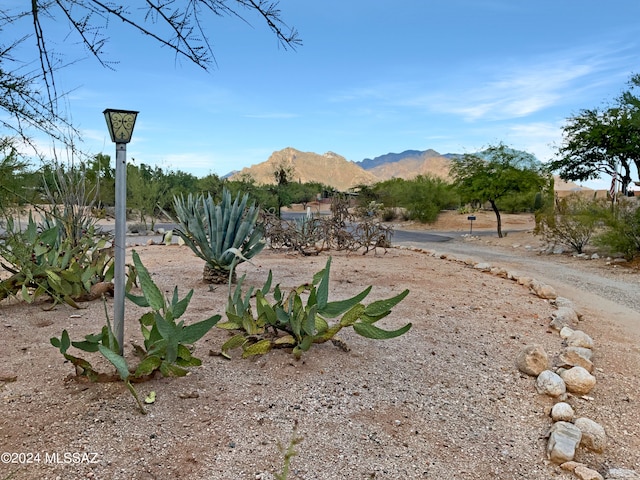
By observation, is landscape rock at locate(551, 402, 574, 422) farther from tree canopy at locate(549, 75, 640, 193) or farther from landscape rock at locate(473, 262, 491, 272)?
tree canopy at locate(549, 75, 640, 193)

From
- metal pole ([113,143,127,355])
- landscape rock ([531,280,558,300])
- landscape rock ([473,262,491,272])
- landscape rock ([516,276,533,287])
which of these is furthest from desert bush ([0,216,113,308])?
landscape rock ([473,262,491,272])

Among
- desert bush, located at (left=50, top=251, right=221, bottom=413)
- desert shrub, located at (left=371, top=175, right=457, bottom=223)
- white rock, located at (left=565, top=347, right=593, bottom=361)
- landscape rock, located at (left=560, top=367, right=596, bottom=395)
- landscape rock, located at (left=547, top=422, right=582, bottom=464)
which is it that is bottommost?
landscape rock, located at (left=547, top=422, right=582, bottom=464)

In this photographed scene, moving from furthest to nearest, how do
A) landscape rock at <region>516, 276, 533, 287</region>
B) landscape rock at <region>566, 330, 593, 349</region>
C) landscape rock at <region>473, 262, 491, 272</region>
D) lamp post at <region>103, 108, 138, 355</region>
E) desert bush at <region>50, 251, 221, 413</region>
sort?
landscape rock at <region>473, 262, 491, 272</region>, landscape rock at <region>516, 276, 533, 287</region>, landscape rock at <region>566, 330, 593, 349</region>, lamp post at <region>103, 108, 138, 355</region>, desert bush at <region>50, 251, 221, 413</region>

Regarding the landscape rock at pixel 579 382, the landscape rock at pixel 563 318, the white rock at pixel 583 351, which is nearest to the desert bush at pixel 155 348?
the landscape rock at pixel 579 382

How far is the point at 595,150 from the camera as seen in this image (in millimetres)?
22109

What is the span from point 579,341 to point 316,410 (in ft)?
9.26

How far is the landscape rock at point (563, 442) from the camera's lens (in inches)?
100

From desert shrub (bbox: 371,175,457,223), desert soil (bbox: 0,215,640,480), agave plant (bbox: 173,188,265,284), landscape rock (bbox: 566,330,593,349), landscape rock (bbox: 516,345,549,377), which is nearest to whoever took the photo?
desert soil (bbox: 0,215,640,480)

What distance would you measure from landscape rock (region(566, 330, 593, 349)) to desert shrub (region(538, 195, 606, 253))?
862cm

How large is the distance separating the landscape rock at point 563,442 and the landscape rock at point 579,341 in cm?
174

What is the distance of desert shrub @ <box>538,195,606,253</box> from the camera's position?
12.3m

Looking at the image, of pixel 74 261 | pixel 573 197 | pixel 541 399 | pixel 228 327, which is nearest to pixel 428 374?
pixel 541 399

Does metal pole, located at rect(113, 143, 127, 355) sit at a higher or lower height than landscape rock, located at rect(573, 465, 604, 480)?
higher

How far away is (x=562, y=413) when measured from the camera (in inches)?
116
